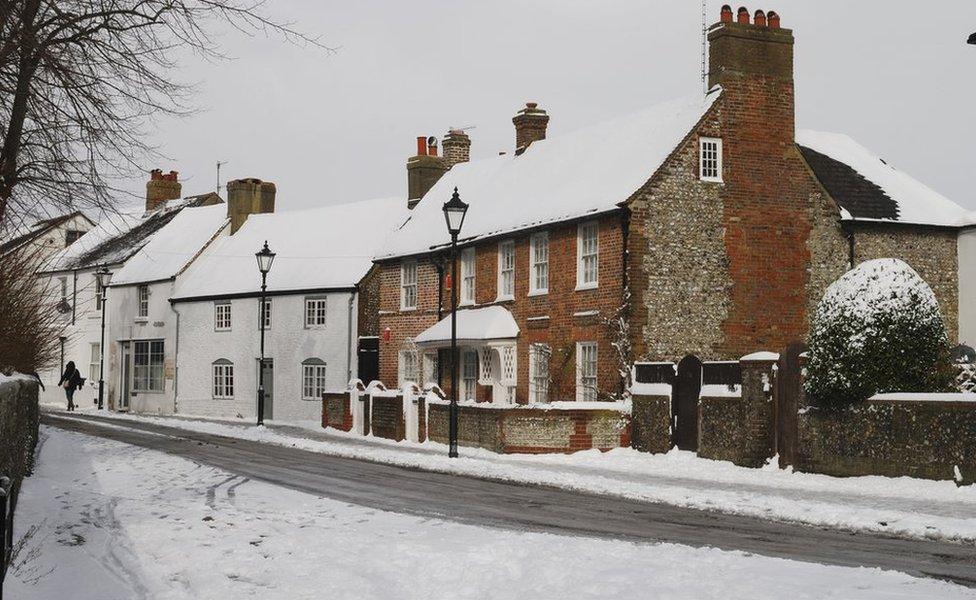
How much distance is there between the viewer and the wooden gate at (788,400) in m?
20.7

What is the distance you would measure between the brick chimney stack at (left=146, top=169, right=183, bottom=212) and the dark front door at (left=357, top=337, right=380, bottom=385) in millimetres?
23884

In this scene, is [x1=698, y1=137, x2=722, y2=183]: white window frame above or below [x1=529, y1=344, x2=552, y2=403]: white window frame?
above

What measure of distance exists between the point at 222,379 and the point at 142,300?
24.5 feet

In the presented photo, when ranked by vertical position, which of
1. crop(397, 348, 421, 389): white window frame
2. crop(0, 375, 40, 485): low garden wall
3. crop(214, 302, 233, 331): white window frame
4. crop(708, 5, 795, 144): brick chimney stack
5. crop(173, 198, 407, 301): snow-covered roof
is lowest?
crop(0, 375, 40, 485): low garden wall

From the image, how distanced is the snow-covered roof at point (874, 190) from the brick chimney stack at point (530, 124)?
8.91m

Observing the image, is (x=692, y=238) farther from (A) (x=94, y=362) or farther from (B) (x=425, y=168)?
(A) (x=94, y=362)

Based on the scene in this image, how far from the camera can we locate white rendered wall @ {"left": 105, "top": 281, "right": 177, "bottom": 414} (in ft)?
169

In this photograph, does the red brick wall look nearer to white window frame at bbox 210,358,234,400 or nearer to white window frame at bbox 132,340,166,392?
white window frame at bbox 210,358,234,400

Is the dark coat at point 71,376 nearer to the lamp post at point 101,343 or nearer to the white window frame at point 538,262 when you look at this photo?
the lamp post at point 101,343

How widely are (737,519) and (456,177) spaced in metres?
30.7

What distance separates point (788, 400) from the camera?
68.3ft

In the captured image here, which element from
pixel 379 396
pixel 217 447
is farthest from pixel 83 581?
pixel 379 396

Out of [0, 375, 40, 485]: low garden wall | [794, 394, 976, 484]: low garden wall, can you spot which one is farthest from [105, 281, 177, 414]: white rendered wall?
[794, 394, 976, 484]: low garden wall

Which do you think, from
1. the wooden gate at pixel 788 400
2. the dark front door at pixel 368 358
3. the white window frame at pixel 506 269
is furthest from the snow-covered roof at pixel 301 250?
the wooden gate at pixel 788 400
